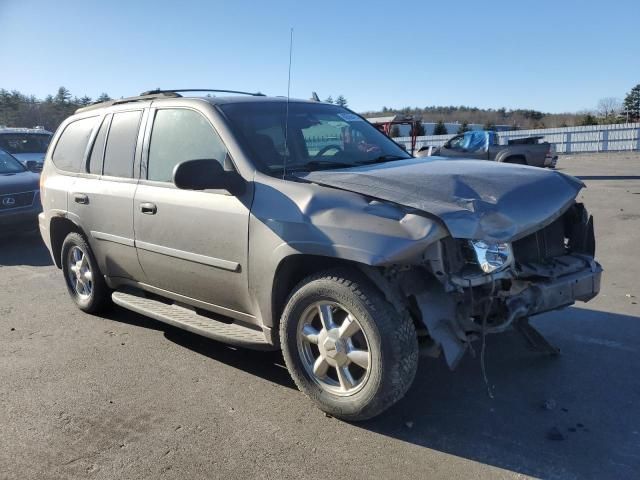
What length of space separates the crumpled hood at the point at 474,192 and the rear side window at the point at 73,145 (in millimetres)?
2707

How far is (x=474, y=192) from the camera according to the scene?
3.44 meters

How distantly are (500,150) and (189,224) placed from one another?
17309mm

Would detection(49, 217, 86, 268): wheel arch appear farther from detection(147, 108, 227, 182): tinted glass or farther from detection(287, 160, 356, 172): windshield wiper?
detection(287, 160, 356, 172): windshield wiper

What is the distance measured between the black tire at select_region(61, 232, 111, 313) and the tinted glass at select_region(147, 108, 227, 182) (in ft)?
4.16

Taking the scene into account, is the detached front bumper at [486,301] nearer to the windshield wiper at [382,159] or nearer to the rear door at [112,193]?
the windshield wiper at [382,159]

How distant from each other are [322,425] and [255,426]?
394mm

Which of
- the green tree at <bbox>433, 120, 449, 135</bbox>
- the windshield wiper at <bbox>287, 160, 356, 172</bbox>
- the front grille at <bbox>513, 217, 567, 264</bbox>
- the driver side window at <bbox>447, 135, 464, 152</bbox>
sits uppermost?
the green tree at <bbox>433, 120, 449, 135</bbox>

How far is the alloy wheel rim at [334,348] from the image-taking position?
3.36 m

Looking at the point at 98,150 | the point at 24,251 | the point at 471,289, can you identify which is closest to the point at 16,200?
the point at 24,251

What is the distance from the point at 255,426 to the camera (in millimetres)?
3457

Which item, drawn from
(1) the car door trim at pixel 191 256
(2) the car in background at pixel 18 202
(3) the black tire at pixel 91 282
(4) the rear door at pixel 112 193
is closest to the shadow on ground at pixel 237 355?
(3) the black tire at pixel 91 282

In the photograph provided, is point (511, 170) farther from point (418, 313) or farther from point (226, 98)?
point (226, 98)

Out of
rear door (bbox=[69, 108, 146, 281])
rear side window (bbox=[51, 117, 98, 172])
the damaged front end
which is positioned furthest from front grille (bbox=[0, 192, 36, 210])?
the damaged front end

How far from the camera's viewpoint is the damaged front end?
10.4 ft
